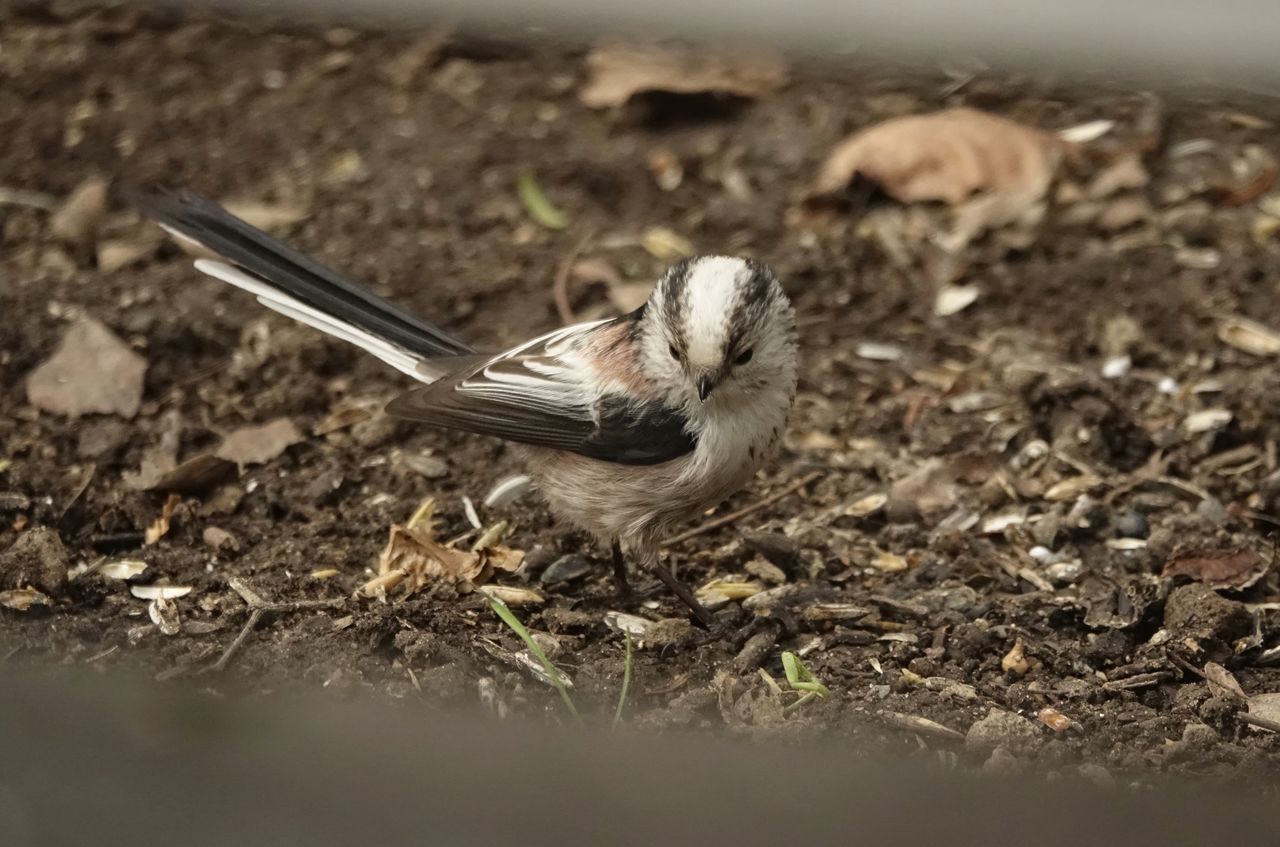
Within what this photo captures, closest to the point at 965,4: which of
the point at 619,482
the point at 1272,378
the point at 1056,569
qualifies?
the point at 619,482

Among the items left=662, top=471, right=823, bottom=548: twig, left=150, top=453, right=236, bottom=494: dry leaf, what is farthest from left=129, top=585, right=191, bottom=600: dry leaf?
left=662, top=471, right=823, bottom=548: twig

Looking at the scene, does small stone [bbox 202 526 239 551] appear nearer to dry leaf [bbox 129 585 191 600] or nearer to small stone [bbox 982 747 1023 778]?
dry leaf [bbox 129 585 191 600]

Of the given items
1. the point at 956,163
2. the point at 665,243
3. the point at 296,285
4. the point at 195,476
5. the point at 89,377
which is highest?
the point at 956,163

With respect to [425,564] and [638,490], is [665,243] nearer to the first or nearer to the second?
[638,490]

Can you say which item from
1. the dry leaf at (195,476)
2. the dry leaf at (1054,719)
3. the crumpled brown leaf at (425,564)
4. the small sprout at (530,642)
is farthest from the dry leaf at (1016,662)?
the dry leaf at (195,476)

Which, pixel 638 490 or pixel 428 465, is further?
pixel 428 465

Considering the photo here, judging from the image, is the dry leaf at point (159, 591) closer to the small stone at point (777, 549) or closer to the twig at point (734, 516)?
the twig at point (734, 516)

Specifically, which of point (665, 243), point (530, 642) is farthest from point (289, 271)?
point (665, 243)
